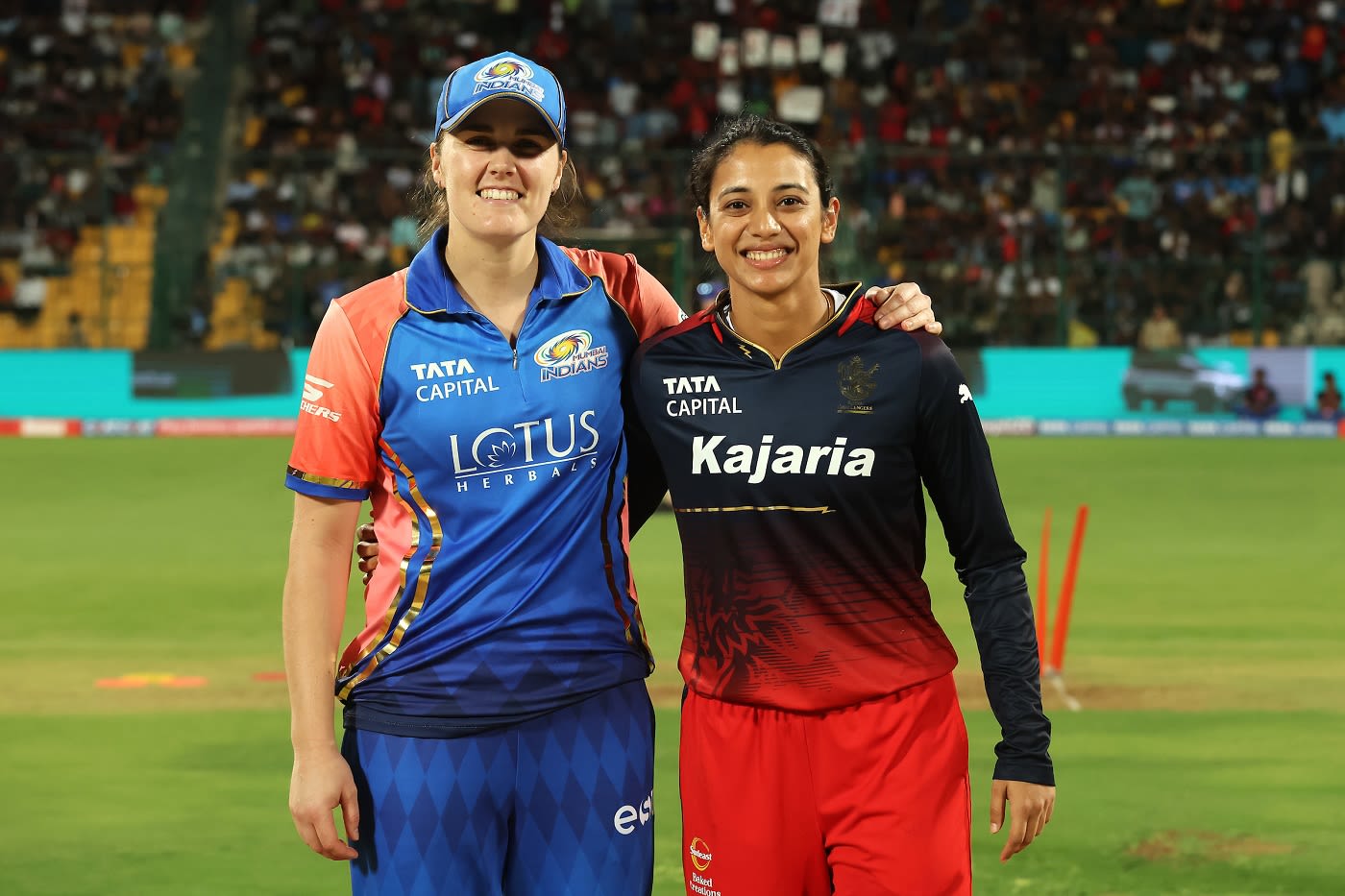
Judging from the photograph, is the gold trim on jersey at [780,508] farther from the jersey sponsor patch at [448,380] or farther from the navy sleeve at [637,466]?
the jersey sponsor patch at [448,380]

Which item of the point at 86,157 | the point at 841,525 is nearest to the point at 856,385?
the point at 841,525

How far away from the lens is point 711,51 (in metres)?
33.6

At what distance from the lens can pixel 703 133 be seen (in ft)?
107

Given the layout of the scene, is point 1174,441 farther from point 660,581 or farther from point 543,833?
point 543,833

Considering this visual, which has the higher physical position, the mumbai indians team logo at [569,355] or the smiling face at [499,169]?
the smiling face at [499,169]

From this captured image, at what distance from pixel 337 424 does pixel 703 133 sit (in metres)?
29.2

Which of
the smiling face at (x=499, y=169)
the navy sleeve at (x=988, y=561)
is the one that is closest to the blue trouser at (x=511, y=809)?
the navy sleeve at (x=988, y=561)

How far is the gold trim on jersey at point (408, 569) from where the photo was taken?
4152 millimetres

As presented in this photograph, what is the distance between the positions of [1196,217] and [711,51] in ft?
31.8

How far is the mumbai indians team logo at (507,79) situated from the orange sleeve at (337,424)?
0.65 meters

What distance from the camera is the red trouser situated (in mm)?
4145

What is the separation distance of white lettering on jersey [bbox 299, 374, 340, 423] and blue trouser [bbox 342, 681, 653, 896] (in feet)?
2.43

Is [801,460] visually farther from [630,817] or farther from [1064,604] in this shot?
[1064,604]

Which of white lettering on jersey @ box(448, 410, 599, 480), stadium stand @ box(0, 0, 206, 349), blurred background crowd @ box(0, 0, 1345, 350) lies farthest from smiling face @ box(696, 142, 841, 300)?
stadium stand @ box(0, 0, 206, 349)
